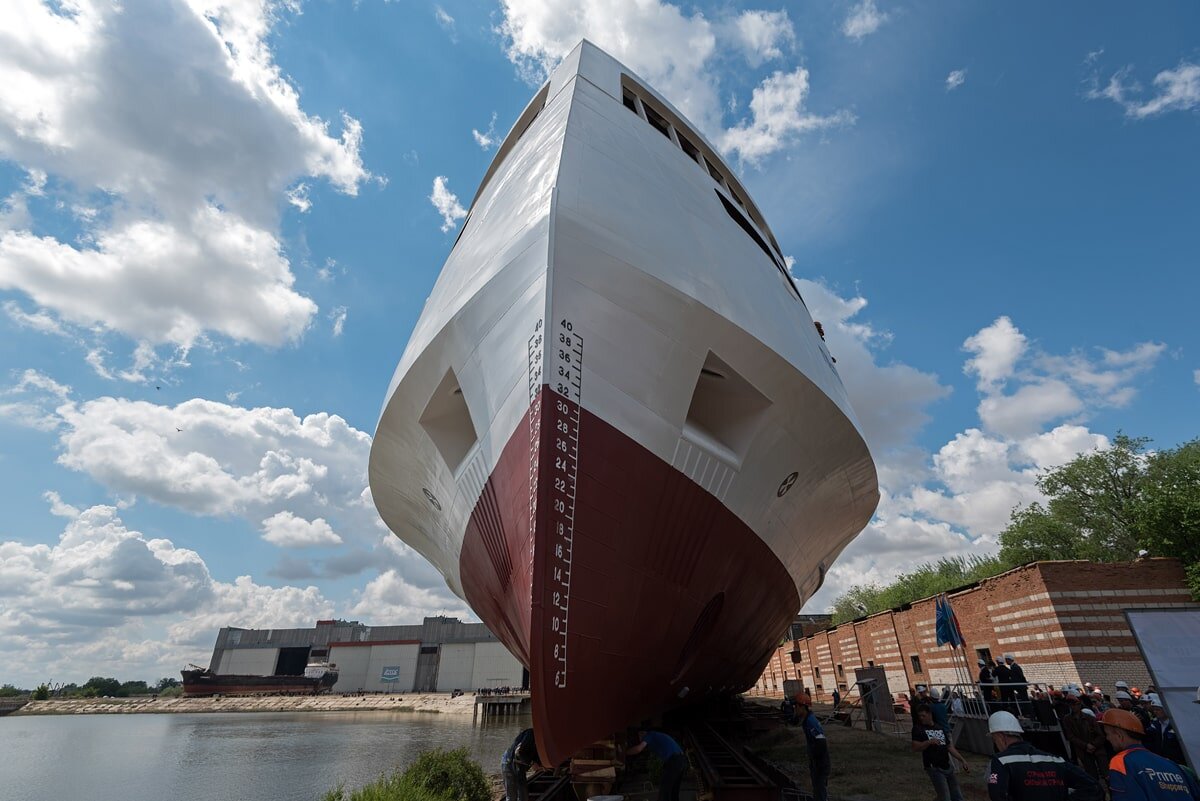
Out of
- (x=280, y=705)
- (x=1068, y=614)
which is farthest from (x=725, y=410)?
(x=280, y=705)

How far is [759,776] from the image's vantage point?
5605 millimetres

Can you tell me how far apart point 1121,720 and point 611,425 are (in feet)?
11.1

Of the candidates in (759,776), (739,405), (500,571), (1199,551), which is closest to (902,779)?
(759,776)

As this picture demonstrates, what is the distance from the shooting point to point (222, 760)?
19.3 meters

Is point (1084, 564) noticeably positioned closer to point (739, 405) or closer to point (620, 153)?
point (739, 405)

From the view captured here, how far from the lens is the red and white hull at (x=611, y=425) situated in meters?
4.25

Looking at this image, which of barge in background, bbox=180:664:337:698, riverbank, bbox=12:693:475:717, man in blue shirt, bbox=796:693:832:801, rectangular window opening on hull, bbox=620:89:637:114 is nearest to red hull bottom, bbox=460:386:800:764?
man in blue shirt, bbox=796:693:832:801

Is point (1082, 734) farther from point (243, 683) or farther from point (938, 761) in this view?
point (243, 683)

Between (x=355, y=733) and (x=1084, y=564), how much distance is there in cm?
2922

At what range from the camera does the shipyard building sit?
52.7 metres

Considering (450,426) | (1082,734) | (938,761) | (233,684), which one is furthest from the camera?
(233,684)

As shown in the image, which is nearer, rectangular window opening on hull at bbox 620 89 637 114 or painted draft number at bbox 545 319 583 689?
painted draft number at bbox 545 319 583 689

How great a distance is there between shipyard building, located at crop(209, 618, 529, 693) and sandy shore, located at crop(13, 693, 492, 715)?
251 cm

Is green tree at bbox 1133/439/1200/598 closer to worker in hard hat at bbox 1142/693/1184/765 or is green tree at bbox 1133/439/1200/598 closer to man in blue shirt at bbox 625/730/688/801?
worker in hard hat at bbox 1142/693/1184/765
